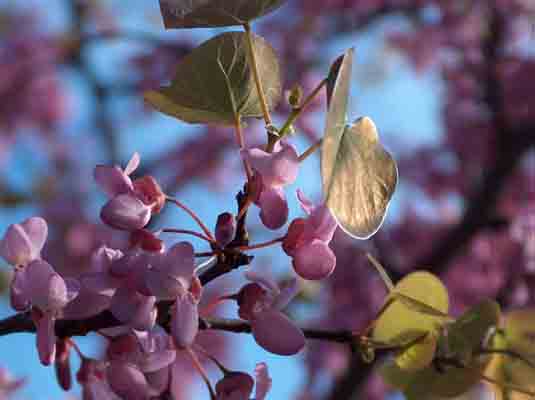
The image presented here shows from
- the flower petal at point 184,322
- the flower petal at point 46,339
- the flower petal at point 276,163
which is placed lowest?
the flower petal at point 46,339

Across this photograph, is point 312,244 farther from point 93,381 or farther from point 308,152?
point 93,381

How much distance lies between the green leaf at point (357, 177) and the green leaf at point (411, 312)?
0.12m

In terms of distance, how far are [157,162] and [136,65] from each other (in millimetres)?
484

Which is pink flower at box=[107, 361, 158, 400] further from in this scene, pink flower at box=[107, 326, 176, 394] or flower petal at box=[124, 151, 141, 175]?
flower petal at box=[124, 151, 141, 175]

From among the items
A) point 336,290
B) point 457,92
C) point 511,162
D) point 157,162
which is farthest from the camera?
point 157,162

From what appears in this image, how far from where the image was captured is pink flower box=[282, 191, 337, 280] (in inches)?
17.3

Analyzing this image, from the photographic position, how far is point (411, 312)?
22.1 inches

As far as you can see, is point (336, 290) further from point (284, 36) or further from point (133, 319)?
point (133, 319)

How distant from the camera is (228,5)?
0.43 metres

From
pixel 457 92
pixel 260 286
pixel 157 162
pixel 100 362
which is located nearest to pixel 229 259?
pixel 260 286

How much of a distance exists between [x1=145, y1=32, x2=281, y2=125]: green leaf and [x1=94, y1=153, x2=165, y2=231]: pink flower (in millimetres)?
56

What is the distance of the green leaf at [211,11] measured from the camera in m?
0.42

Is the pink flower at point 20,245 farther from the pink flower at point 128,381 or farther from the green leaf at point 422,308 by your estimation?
the green leaf at point 422,308

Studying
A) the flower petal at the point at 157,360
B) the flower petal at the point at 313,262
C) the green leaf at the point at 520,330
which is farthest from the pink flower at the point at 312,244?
the green leaf at the point at 520,330
